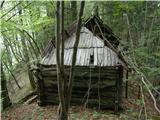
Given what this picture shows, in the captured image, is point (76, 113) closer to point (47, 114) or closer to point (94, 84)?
point (47, 114)

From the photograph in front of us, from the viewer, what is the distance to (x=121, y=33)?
17516mm

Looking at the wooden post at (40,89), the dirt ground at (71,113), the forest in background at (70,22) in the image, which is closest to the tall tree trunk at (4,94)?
the forest in background at (70,22)

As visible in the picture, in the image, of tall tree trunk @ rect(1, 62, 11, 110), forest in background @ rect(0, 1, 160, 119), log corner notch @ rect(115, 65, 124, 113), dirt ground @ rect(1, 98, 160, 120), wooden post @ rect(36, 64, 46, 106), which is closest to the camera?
dirt ground @ rect(1, 98, 160, 120)

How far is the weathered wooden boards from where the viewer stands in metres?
9.24

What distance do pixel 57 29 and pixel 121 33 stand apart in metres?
14.2

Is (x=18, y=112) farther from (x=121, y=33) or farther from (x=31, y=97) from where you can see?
(x=121, y=33)

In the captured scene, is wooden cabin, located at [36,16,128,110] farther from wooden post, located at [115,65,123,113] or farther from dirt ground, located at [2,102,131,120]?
dirt ground, located at [2,102,131,120]

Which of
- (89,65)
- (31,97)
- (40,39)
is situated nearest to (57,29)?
(89,65)

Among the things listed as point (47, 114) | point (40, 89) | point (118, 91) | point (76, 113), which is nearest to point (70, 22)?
point (40, 89)

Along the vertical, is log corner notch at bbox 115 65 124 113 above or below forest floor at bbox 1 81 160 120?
above

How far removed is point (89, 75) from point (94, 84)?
18.3 inches

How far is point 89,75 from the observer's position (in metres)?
9.32

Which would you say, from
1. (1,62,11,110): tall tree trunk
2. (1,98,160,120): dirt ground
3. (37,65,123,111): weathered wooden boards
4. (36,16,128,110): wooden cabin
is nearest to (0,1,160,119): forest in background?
(1,62,11,110): tall tree trunk

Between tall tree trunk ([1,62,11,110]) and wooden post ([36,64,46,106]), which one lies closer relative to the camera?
wooden post ([36,64,46,106])
